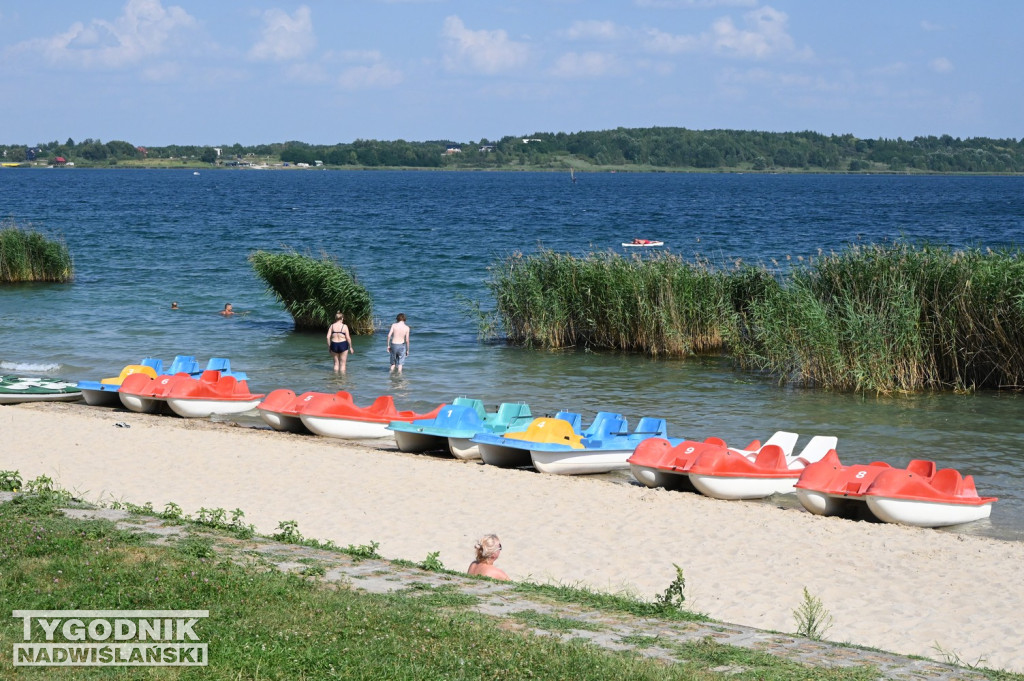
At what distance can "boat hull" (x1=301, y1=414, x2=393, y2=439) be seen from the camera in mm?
16766

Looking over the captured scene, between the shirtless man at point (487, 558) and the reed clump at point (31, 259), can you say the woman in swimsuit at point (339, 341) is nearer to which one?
the shirtless man at point (487, 558)

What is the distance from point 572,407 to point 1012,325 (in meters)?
8.06

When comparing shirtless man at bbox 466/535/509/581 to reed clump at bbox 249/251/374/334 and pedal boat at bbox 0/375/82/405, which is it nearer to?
pedal boat at bbox 0/375/82/405

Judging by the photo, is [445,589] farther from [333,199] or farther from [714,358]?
[333,199]

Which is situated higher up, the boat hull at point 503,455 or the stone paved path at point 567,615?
the stone paved path at point 567,615

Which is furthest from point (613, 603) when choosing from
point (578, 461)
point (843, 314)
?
point (843, 314)

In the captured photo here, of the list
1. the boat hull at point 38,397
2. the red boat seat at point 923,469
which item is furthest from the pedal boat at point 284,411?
the red boat seat at point 923,469

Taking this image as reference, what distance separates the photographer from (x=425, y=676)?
5.99 meters

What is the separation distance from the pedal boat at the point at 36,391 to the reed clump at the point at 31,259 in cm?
1953

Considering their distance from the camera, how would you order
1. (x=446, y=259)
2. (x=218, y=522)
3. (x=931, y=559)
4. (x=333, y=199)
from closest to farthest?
(x=218, y=522) < (x=931, y=559) < (x=446, y=259) < (x=333, y=199)

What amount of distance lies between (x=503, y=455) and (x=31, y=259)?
1123 inches

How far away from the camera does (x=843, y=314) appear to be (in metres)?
20.8

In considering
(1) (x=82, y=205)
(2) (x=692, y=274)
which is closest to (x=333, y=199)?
(1) (x=82, y=205)

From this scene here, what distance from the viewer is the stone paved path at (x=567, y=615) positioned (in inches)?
266
